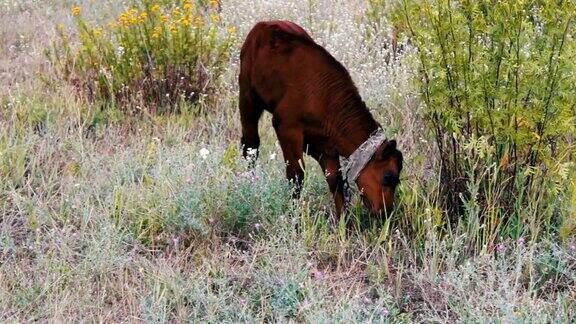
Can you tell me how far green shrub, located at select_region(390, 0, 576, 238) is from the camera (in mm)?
4188

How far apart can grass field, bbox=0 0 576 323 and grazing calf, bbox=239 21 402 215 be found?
0.19 m

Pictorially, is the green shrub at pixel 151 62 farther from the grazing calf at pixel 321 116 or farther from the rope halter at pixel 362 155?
the rope halter at pixel 362 155

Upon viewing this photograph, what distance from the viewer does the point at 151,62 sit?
680cm

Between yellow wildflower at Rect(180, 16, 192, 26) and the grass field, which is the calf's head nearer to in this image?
the grass field

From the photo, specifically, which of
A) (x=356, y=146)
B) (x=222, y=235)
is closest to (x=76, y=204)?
(x=222, y=235)

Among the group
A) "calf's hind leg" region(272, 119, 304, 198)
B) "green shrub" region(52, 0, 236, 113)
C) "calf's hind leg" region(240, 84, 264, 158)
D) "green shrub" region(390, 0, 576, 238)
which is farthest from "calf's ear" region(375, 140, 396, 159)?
"green shrub" region(52, 0, 236, 113)

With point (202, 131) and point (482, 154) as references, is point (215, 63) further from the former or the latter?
point (482, 154)

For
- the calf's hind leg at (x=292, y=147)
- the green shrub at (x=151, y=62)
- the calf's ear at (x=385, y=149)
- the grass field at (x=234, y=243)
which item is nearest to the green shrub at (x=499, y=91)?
the grass field at (x=234, y=243)

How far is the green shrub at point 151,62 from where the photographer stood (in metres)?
6.70

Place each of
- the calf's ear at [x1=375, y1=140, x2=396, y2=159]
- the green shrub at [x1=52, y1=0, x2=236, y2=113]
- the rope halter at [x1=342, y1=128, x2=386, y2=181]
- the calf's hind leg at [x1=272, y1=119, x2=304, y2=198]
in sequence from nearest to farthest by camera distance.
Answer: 1. the calf's ear at [x1=375, y1=140, x2=396, y2=159]
2. the rope halter at [x1=342, y1=128, x2=386, y2=181]
3. the calf's hind leg at [x1=272, y1=119, x2=304, y2=198]
4. the green shrub at [x1=52, y1=0, x2=236, y2=113]

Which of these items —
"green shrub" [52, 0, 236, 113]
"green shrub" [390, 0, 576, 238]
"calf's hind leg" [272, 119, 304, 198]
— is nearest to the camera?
"green shrub" [390, 0, 576, 238]

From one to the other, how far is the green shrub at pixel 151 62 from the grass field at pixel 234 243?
74 cm

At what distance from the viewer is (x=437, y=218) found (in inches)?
174

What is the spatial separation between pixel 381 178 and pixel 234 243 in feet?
3.08
